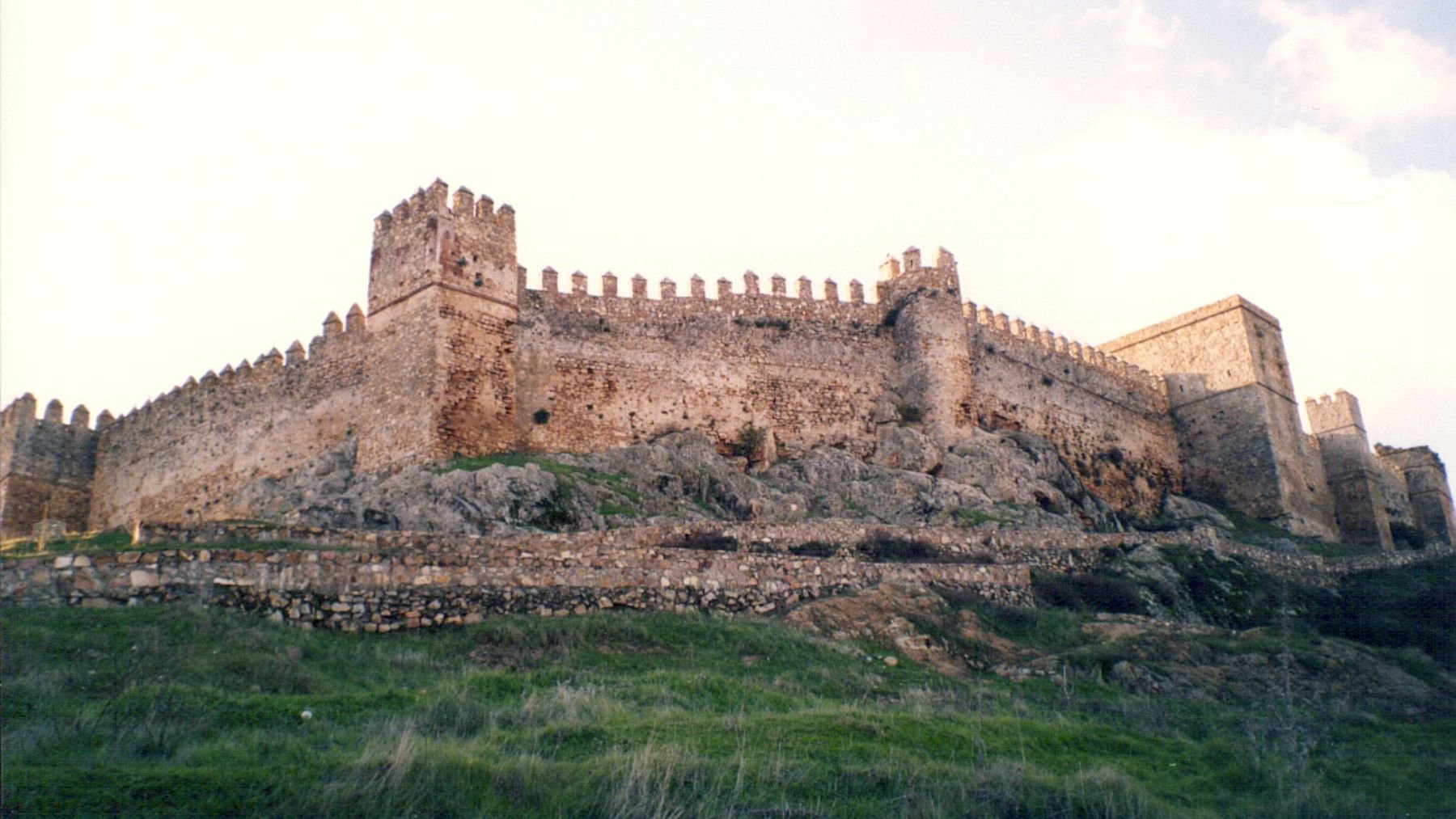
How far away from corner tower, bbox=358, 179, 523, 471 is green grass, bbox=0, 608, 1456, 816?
11698mm

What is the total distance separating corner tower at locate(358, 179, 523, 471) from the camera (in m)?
26.0

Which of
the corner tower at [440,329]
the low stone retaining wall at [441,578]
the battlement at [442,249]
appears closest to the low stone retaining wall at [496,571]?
the low stone retaining wall at [441,578]

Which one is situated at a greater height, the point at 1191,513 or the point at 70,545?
the point at 1191,513

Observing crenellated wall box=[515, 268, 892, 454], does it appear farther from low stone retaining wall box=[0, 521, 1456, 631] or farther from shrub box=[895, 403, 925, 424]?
low stone retaining wall box=[0, 521, 1456, 631]

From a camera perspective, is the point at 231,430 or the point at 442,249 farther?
the point at 231,430

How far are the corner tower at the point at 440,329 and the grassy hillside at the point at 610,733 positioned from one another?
456 inches

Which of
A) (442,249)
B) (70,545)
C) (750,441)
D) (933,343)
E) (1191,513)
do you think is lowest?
(70,545)

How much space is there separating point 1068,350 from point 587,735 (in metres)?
33.6

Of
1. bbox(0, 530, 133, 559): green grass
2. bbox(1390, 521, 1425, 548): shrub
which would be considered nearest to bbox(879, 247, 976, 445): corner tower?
bbox(0, 530, 133, 559): green grass

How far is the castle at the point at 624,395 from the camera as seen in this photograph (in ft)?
89.1

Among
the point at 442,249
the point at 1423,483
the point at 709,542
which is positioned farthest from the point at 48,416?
the point at 1423,483

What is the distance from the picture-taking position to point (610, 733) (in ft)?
34.7

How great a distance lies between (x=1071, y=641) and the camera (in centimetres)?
1795

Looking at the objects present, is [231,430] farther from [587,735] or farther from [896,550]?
[587,735]
